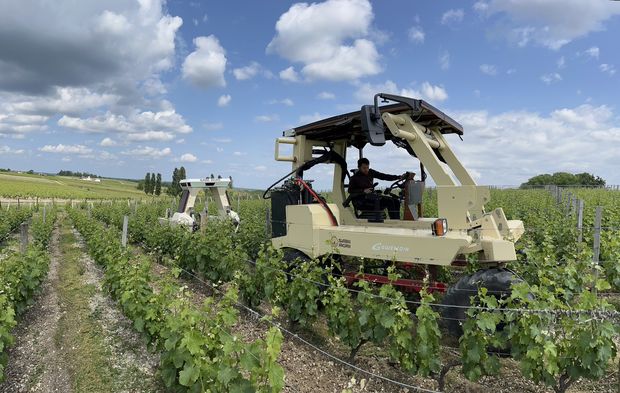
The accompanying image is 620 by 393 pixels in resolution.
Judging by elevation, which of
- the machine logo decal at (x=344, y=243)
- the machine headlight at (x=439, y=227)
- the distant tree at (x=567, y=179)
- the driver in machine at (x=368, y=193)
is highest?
the distant tree at (x=567, y=179)

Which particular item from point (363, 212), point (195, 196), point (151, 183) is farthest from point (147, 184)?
point (363, 212)

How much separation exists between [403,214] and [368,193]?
717 mm

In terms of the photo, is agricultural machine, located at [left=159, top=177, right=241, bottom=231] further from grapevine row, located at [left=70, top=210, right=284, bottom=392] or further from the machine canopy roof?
grapevine row, located at [left=70, top=210, right=284, bottom=392]

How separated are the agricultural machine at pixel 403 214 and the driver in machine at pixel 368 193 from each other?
0.08 metres

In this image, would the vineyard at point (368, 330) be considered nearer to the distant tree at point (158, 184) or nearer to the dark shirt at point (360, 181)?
the dark shirt at point (360, 181)

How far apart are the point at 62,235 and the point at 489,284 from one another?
1780 cm

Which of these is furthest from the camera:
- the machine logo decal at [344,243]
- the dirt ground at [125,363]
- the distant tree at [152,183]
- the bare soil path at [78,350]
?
the distant tree at [152,183]

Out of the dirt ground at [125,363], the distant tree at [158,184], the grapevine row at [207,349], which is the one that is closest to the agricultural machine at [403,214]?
the dirt ground at [125,363]

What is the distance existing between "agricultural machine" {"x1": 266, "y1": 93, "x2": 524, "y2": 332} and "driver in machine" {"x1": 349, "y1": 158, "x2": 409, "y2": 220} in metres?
0.08

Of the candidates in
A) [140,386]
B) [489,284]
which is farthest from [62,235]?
[489,284]

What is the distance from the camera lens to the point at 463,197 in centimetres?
452

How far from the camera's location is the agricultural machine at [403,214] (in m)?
4.31

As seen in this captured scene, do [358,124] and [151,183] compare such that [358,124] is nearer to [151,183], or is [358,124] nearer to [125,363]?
[125,363]

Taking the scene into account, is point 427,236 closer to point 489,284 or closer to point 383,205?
point 489,284
